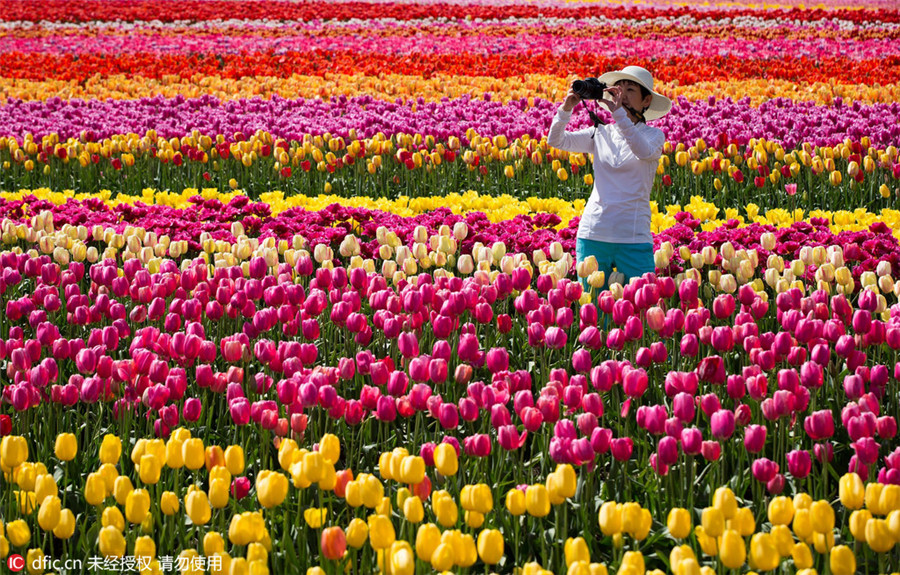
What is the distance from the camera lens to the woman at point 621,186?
4.59 metres

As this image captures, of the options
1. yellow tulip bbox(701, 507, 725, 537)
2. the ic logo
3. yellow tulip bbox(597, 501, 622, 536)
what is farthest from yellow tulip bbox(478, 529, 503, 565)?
the ic logo

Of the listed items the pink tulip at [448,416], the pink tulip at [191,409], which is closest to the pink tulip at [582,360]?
the pink tulip at [448,416]

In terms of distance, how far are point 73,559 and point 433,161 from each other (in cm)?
580

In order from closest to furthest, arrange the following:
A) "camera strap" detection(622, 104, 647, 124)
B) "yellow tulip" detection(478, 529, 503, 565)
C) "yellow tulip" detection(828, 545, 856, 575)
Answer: "yellow tulip" detection(828, 545, 856, 575) → "yellow tulip" detection(478, 529, 503, 565) → "camera strap" detection(622, 104, 647, 124)

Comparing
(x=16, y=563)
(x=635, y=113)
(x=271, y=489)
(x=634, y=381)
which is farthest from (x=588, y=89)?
(x=16, y=563)

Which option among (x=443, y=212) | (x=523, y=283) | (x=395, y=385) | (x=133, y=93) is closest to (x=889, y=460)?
(x=395, y=385)

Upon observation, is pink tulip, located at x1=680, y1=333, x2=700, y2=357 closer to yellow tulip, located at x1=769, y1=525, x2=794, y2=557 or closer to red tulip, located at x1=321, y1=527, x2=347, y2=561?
yellow tulip, located at x1=769, y1=525, x2=794, y2=557

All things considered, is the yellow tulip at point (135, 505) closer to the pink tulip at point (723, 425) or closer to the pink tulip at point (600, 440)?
the pink tulip at point (600, 440)

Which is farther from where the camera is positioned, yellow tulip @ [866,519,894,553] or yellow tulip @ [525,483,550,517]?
yellow tulip @ [525,483,550,517]

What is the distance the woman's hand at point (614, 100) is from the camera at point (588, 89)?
42 mm

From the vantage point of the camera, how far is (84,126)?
404 inches

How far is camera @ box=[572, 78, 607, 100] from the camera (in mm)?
4434

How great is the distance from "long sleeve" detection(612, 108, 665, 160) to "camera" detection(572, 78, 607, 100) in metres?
0.12

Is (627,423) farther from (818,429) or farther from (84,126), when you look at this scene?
(84,126)
